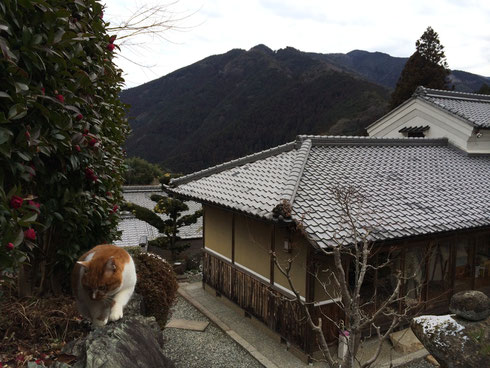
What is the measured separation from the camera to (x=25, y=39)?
7.97ft

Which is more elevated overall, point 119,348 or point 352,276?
point 119,348

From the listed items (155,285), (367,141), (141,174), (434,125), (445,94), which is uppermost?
(445,94)

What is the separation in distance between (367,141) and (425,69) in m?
21.5

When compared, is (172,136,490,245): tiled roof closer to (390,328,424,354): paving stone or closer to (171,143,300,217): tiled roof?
(171,143,300,217): tiled roof

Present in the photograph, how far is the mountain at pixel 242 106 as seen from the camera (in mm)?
48625

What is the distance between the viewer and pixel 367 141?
1170cm

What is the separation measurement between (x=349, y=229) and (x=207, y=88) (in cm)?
8360

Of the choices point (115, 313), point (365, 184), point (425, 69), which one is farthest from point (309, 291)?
point (425, 69)

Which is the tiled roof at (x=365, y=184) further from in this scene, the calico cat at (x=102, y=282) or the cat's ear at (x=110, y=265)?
the cat's ear at (x=110, y=265)

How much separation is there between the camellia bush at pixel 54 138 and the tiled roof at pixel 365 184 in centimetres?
341

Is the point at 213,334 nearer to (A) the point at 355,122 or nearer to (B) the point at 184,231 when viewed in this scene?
(B) the point at 184,231

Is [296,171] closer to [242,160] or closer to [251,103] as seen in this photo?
[242,160]

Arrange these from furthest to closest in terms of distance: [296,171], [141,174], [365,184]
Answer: [141,174] < [365,184] < [296,171]

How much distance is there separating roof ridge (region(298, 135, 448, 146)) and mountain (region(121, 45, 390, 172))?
70.0ft
